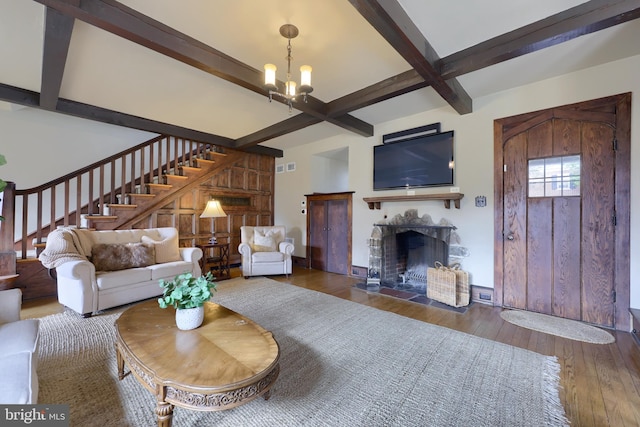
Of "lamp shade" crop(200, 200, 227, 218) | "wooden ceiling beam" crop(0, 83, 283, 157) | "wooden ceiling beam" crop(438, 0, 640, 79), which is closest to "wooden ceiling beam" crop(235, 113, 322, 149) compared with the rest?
"wooden ceiling beam" crop(0, 83, 283, 157)

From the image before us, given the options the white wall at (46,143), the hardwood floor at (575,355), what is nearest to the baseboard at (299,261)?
the hardwood floor at (575,355)

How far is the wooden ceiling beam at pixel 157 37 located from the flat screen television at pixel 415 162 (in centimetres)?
224

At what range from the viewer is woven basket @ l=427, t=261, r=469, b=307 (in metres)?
Result: 3.47

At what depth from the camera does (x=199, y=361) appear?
4.50ft

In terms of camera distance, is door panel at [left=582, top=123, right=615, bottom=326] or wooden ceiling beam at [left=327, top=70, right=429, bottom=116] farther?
wooden ceiling beam at [left=327, top=70, right=429, bottom=116]

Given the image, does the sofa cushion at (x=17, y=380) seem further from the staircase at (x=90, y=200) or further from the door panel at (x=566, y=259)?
the door panel at (x=566, y=259)

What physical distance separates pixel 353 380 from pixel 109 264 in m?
3.25

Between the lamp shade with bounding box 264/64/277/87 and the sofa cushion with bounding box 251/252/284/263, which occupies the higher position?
the lamp shade with bounding box 264/64/277/87

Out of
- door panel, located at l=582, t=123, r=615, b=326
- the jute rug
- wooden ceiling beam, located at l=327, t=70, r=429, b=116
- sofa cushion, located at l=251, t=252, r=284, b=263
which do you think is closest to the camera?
the jute rug

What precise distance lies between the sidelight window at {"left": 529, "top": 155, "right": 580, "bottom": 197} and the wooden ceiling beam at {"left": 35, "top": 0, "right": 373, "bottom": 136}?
3329 millimetres

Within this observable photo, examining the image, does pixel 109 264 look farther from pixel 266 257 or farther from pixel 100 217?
pixel 266 257

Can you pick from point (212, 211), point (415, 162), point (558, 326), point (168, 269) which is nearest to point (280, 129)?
point (212, 211)

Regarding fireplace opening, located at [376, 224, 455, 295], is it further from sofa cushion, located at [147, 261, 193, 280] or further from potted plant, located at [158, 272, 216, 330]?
potted plant, located at [158, 272, 216, 330]

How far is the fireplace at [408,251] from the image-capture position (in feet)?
13.6
